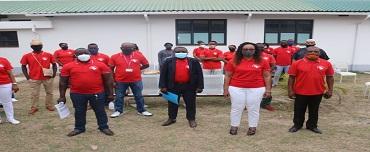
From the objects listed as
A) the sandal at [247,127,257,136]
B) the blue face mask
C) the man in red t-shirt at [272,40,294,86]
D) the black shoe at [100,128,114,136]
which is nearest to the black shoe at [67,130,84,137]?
the black shoe at [100,128,114,136]

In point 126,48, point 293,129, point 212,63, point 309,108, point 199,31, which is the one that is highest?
point 199,31

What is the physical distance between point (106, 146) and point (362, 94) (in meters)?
7.71

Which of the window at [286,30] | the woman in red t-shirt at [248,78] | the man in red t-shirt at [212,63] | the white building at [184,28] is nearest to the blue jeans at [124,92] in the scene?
the woman in red t-shirt at [248,78]

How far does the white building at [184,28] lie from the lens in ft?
45.6

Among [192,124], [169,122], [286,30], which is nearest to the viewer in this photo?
[192,124]

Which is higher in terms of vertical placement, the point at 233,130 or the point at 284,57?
the point at 284,57

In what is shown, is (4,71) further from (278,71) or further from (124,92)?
(278,71)

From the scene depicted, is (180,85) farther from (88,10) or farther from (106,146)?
(88,10)

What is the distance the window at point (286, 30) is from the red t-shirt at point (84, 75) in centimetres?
1030

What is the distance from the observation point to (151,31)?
46.0 ft

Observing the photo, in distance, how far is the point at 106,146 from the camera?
5.27m

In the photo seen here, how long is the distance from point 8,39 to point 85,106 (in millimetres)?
11031

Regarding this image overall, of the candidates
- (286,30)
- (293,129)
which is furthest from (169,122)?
(286,30)

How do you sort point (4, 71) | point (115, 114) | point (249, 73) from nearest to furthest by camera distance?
point (249, 73), point (4, 71), point (115, 114)
